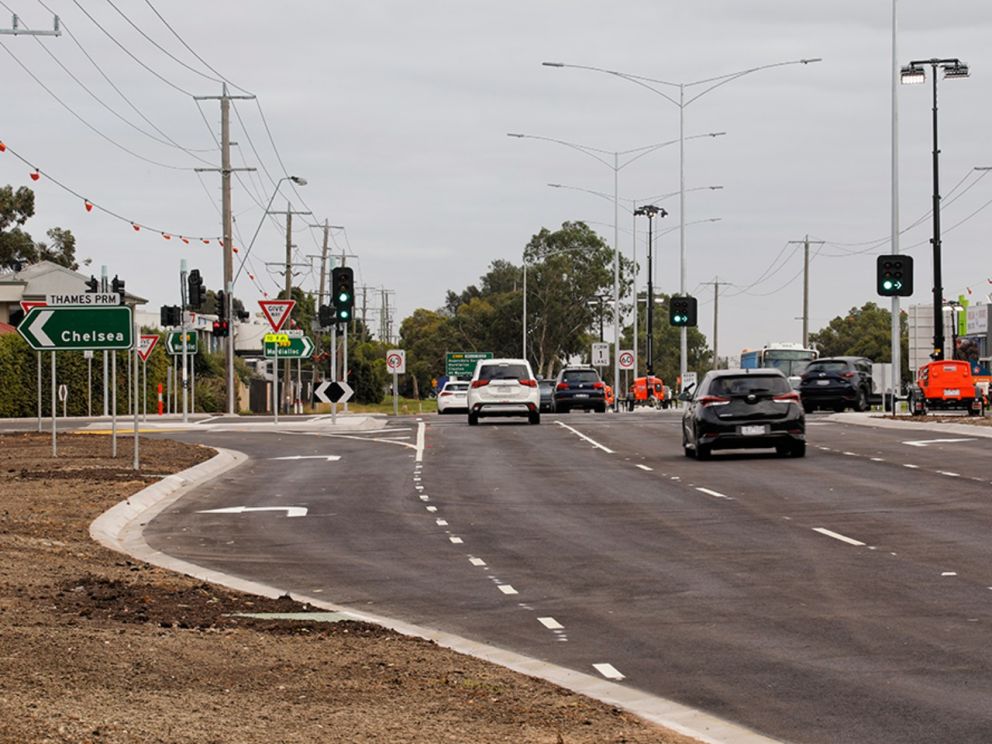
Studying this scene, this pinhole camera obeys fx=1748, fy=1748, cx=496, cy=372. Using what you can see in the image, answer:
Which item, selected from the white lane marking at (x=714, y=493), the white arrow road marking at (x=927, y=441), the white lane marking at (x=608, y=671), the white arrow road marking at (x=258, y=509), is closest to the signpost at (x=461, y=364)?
the white arrow road marking at (x=927, y=441)

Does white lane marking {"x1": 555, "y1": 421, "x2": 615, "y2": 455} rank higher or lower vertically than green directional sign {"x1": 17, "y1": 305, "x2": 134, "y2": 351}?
lower

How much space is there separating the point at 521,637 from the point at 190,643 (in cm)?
216

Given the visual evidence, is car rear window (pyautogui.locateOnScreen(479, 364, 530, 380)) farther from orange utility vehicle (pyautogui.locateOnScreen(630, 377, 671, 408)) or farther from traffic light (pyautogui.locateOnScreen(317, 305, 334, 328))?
orange utility vehicle (pyautogui.locateOnScreen(630, 377, 671, 408))

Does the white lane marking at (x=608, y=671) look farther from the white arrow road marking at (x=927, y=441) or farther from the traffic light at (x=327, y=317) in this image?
the traffic light at (x=327, y=317)

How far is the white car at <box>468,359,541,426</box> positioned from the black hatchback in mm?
16046

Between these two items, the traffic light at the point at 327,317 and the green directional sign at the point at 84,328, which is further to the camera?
the traffic light at the point at 327,317

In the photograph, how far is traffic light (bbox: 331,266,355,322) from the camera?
48656 mm

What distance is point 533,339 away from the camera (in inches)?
5098

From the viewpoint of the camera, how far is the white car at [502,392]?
4606 cm

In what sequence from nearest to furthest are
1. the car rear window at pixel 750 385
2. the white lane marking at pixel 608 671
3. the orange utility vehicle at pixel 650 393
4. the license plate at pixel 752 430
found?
the white lane marking at pixel 608 671 → the license plate at pixel 752 430 → the car rear window at pixel 750 385 → the orange utility vehicle at pixel 650 393

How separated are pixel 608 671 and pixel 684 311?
54.0m

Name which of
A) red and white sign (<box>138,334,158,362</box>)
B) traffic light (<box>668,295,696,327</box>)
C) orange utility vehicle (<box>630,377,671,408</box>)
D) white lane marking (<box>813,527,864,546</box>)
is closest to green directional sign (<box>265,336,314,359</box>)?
red and white sign (<box>138,334,158,362</box>)

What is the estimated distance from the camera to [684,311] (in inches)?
2493

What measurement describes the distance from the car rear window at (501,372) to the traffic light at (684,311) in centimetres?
1736
